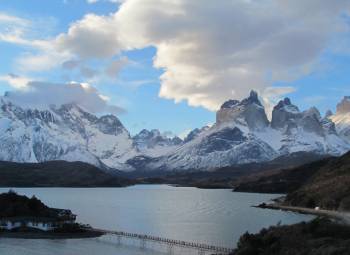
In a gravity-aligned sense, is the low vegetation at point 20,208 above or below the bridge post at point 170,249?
above

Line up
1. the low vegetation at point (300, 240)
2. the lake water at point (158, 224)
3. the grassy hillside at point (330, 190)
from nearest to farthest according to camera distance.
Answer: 1. the low vegetation at point (300, 240)
2. the lake water at point (158, 224)
3. the grassy hillside at point (330, 190)

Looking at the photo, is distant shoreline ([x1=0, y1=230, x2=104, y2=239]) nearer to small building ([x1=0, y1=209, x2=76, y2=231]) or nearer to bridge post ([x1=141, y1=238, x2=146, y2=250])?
small building ([x1=0, y1=209, x2=76, y2=231])

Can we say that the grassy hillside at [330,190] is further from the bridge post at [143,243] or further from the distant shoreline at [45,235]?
the distant shoreline at [45,235]

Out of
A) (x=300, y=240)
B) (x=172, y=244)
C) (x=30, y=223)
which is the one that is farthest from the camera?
(x=30, y=223)

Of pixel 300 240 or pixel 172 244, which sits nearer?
pixel 300 240

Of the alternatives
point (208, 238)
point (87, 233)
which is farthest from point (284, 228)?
point (87, 233)

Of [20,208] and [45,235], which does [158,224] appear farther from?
[45,235]

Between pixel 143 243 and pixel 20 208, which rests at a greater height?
pixel 20 208

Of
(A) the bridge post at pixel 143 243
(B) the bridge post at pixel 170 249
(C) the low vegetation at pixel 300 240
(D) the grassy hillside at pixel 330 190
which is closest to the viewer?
(C) the low vegetation at pixel 300 240

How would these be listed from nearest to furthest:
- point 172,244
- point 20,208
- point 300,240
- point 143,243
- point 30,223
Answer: point 300,240
point 172,244
point 143,243
point 30,223
point 20,208

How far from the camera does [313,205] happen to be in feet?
486

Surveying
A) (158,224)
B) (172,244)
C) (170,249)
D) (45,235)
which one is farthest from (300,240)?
(158,224)

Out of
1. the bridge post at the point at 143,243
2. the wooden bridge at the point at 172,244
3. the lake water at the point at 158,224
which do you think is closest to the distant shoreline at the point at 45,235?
the lake water at the point at 158,224

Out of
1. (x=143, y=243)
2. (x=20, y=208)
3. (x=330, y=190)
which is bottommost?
(x=143, y=243)
